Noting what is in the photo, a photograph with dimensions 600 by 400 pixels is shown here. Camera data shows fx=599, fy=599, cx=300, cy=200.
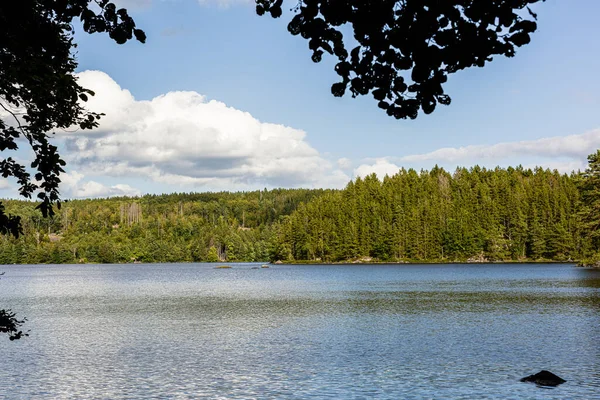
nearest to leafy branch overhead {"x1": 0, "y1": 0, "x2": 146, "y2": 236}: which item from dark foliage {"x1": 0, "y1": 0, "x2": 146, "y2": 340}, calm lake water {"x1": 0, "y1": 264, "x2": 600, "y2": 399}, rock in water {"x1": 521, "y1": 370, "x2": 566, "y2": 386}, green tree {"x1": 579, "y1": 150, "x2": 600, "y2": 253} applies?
dark foliage {"x1": 0, "y1": 0, "x2": 146, "y2": 340}

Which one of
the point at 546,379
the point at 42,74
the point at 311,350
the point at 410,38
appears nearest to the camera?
the point at 410,38

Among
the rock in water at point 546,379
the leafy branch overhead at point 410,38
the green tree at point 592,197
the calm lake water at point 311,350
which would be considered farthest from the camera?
the green tree at point 592,197

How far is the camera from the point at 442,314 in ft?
159

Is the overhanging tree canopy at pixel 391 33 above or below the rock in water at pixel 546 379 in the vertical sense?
Result: above

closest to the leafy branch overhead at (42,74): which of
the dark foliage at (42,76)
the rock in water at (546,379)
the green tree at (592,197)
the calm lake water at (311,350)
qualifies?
the dark foliage at (42,76)

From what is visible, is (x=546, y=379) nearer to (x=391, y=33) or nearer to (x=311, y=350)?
(x=311, y=350)

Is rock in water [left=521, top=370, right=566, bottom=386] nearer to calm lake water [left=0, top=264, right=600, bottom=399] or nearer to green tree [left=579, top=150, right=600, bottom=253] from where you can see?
calm lake water [left=0, top=264, right=600, bottom=399]

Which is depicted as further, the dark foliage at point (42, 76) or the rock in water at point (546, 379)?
the rock in water at point (546, 379)

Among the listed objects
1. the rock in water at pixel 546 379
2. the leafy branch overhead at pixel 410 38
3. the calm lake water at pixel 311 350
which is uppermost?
the leafy branch overhead at pixel 410 38

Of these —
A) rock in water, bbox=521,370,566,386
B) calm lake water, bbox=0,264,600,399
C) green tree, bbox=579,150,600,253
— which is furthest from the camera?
green tree, bbox=579,150,600,253

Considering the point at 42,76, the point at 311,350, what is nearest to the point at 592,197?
the point at 311,350

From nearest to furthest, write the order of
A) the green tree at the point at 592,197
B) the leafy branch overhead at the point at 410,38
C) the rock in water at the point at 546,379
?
the leafy branch overhead at the point at 410,38 → the rock in water at the point at 546,379 → the green tree at the point at 592,197

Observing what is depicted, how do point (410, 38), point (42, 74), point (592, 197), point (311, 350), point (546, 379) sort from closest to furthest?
1. point (410, 38)
2. point (42, 74)
3. point (546, 379)
4. point (311, 350)
5. point (592, 197)

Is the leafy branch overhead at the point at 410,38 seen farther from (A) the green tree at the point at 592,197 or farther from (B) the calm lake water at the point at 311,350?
(A) the green tree at the point at 592,197
